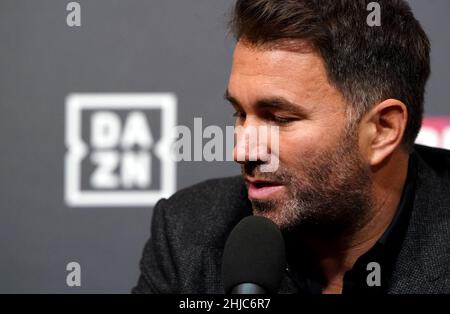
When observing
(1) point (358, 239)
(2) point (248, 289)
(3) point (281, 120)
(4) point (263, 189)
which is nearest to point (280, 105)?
(3) point (281, 120)

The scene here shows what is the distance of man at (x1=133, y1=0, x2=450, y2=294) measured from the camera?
965mm

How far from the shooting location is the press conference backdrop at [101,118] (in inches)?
51.1

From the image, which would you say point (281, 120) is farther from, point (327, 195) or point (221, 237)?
point (221, 237)

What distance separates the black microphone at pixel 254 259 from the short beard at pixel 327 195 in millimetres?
208

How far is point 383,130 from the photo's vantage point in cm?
102

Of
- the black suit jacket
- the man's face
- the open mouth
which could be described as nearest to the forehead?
the man's face

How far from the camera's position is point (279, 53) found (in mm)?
966

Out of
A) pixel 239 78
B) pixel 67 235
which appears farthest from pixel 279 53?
pixel 67 235

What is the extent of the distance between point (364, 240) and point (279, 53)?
0.34 meters

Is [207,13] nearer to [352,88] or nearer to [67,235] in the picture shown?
[352,88]

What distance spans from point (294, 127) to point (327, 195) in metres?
0.13

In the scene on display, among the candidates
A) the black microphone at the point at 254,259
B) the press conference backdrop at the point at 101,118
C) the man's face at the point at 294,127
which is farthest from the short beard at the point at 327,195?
the press conference backdrop at the point at 101,118

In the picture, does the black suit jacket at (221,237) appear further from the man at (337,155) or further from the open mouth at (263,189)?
the open mouth at (263,189)
